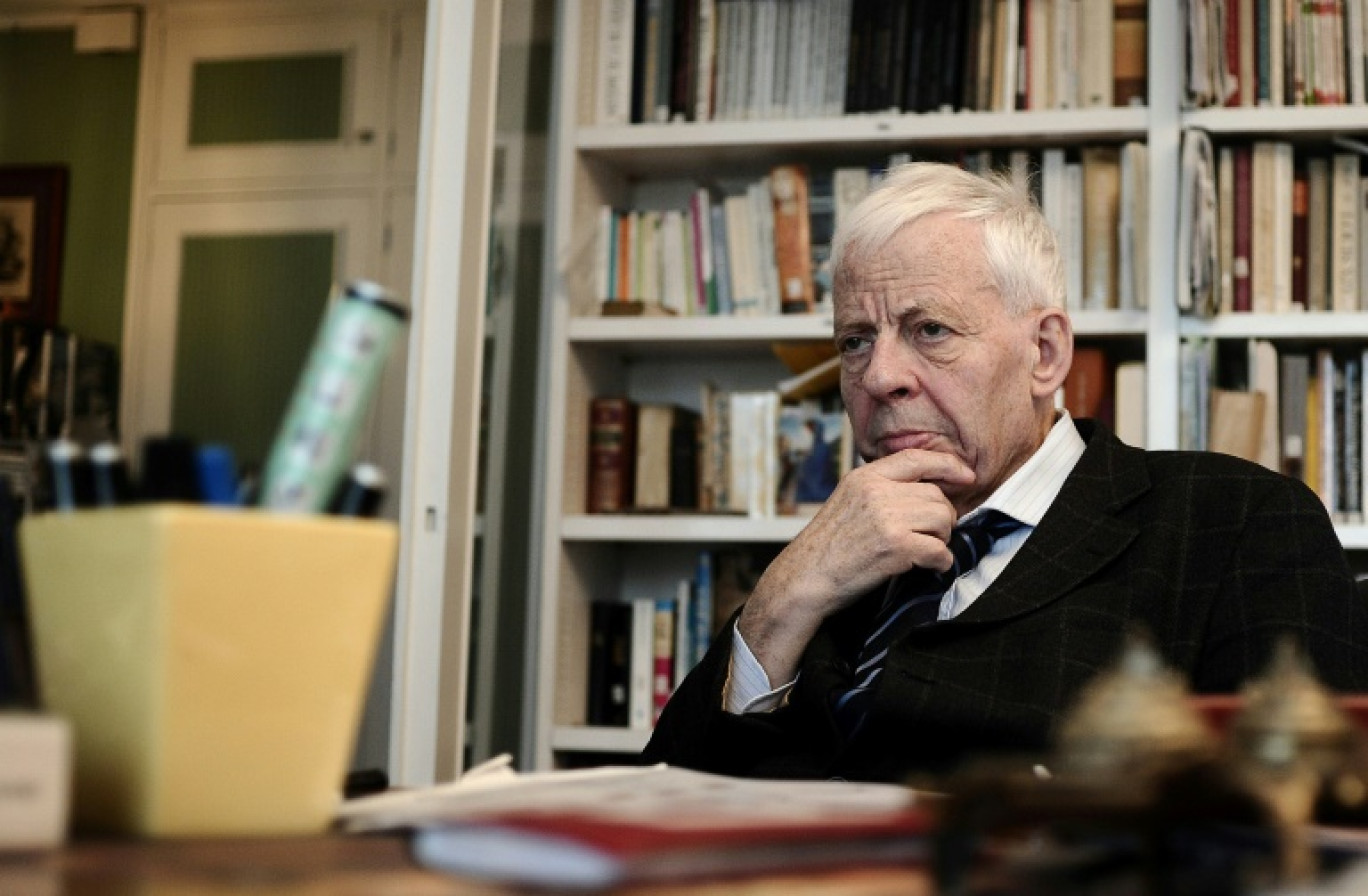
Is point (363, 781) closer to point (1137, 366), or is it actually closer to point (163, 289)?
point (1137, 366)

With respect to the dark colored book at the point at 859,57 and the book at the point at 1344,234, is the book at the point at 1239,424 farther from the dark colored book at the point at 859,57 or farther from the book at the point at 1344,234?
the dark colored book at the point at 859,57

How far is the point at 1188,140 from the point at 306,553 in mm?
2344

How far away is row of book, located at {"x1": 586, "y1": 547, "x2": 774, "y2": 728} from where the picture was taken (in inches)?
120

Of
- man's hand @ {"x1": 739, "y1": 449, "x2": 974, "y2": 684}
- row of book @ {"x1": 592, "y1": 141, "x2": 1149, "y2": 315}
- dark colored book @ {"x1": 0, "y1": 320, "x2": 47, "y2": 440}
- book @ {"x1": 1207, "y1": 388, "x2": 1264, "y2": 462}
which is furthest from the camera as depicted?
dark colored book @ {"x1": 0, "y1": 320, "x2": 47, "y2": 440}

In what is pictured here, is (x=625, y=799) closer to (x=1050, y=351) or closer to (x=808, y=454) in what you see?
(x=1050, y=351)

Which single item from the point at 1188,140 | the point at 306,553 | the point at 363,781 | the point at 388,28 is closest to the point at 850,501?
the point at 363,781

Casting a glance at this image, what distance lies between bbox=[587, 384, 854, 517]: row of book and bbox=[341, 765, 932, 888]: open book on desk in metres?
2.11

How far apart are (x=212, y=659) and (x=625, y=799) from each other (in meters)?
0.21

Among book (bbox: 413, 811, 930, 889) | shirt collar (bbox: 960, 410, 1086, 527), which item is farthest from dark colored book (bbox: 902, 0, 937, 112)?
book (bbox: 413, 811, 930, 889)

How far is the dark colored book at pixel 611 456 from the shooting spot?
307 cm

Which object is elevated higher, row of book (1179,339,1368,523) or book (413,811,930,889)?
row of book (1179,339,1368,523)

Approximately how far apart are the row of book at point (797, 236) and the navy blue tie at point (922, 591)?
3.90ft

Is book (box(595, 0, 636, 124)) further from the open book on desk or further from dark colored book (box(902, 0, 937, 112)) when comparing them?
the open book on desk

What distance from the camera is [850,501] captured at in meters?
1.76
